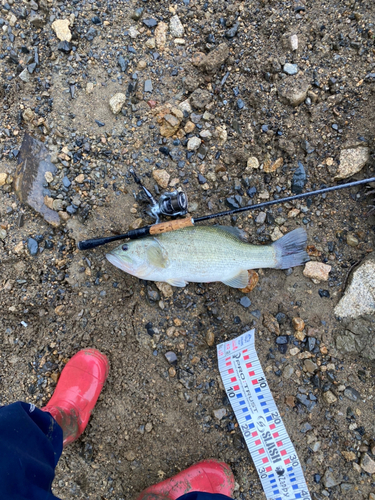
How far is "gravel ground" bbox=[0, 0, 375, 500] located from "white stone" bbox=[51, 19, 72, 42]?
4 centimetres

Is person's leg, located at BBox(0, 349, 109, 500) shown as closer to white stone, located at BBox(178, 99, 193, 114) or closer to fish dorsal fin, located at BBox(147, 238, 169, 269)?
fish dorsal fin, located at BBox(147, 238, 169, 269)

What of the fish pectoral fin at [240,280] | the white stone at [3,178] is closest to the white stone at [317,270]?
the fish pectoral fin at [240,280]

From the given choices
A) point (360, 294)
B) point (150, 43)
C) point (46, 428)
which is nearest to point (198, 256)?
point (360, 294)

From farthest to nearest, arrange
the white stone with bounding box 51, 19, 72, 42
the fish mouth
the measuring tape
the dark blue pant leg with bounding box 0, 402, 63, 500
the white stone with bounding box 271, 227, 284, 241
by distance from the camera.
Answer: the white stone with bounding box 271, 227, 284, 241, the white stone with bounding box 51, 19, 72, 42, the measuring tape, the fish mouth, the dark blue pant leg with bounding box 0, 402, 63, 500

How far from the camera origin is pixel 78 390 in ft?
10.4

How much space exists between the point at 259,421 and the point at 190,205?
2.38 meters

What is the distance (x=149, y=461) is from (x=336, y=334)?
7.71ft

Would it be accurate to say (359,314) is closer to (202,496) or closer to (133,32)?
(202,496)

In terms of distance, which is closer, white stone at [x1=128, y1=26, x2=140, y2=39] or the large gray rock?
the large gray rock

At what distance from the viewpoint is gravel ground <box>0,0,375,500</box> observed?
10.8 feet

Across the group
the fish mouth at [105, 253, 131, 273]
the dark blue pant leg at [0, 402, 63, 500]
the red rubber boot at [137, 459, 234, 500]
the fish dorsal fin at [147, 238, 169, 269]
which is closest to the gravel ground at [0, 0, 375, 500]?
the red rubber boot at [137, 459, 234, 500]

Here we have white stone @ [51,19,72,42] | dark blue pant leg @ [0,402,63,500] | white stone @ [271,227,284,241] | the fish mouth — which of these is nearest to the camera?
dark blue pant leg @ [0,402,63,500]

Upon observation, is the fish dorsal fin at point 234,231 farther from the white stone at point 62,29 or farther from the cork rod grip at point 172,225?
the white stone at point 62,29

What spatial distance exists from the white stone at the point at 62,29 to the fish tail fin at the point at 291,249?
3.09m
